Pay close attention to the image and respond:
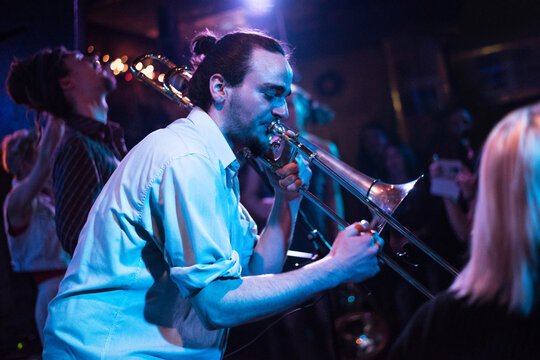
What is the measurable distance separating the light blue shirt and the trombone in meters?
0.59

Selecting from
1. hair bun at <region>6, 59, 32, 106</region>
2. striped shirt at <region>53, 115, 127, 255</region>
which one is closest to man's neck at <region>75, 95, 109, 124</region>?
striped shirt at <region>53, 115, 127, 255</region>

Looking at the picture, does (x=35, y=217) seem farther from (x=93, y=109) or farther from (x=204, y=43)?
(x=204, y=43)

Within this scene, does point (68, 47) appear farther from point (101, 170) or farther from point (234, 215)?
point (234, 215)

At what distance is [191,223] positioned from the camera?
1.34 m

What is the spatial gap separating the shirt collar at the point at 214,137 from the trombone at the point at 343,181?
Answer: 33cm

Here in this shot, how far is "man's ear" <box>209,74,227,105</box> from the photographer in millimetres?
1797

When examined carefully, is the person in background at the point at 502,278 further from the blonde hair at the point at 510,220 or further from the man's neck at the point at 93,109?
the man's neck at the point at 93,109

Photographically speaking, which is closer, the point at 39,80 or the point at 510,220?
the point at 510,220

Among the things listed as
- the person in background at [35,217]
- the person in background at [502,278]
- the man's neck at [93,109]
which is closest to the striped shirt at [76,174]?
the man's neck at [93,109]

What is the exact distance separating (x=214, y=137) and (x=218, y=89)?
0.86 ft

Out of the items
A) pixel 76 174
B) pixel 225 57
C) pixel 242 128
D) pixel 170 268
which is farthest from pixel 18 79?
pixel 170 268

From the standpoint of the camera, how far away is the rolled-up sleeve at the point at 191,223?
1.34 meters

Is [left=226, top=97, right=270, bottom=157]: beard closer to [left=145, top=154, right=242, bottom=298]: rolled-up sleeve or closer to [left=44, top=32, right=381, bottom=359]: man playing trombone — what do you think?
[left=44, top=32, right=381, bottom=359]: man playing trombone

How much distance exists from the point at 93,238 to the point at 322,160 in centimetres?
100
